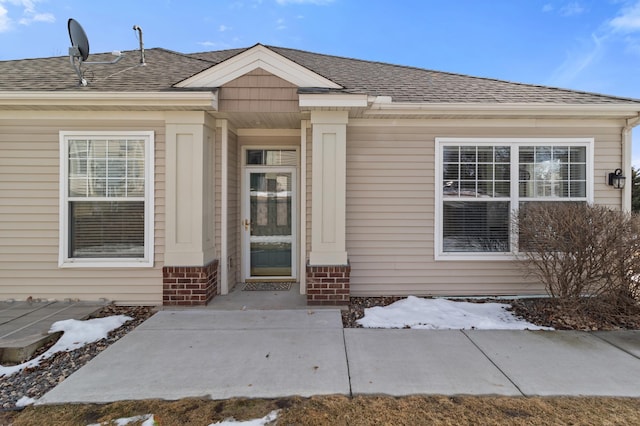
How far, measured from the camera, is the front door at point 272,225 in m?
6.18

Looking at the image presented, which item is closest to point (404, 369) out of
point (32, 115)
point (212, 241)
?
point (212, 241)

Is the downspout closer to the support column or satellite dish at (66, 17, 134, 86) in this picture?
the support column

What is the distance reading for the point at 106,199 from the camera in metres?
5.04

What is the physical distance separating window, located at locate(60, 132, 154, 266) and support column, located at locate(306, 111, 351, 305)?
2439 millimetres

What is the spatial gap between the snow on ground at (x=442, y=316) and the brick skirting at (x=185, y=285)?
89.8 inches

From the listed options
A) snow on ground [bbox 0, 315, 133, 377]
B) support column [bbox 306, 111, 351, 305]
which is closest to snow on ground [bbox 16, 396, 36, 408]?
snow on ground [bbox 0, 315, 133, 377]

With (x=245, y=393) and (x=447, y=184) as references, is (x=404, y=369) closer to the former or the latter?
(x=245, y=393)

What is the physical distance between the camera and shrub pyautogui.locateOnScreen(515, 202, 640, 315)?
4062mm

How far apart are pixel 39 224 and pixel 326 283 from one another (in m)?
4.35

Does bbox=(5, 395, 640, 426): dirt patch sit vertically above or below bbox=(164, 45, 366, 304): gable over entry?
below

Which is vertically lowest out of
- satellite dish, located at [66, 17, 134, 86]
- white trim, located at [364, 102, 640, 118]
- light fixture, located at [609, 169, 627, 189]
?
light fixture, located at [609, 169, 627, 189]

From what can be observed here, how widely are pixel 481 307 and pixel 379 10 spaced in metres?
10.6

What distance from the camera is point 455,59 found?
1661cm

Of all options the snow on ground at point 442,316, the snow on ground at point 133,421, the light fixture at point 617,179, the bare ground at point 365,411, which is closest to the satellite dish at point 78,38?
the bare ground at point 365,411
